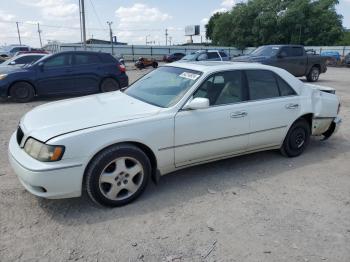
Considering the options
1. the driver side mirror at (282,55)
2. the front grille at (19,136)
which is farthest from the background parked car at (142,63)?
the front grille at (19,136)

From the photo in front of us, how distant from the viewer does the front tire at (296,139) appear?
192 inches

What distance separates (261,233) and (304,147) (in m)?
2.48

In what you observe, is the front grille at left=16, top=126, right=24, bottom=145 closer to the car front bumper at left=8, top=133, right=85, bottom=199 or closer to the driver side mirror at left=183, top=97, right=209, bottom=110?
the car front bumper at left=8, top=133, right=85, bottom=199

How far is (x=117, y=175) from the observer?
3.42 metres

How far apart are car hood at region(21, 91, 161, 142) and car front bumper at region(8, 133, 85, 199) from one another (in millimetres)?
266

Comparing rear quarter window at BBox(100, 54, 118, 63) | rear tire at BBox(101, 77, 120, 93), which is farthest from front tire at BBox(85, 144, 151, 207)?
rear quarter window at BBox(100, 54, 118, 63)

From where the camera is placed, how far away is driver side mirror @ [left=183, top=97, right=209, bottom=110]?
367 cm

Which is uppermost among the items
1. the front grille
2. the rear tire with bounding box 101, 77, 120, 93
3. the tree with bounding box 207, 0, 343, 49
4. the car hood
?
the tree with bounding box 207, 0, 343, 49

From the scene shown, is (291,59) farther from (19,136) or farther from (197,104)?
(19,136)

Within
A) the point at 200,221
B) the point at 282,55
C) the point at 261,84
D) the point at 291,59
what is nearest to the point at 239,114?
the point at 261,84

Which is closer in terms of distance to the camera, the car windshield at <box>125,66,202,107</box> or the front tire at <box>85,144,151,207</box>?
the front tire at <box>85,144,151,207</box>

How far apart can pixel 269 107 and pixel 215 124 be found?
3.24ft

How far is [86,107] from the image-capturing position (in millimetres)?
3908

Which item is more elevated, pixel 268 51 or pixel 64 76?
pixel 268 51
